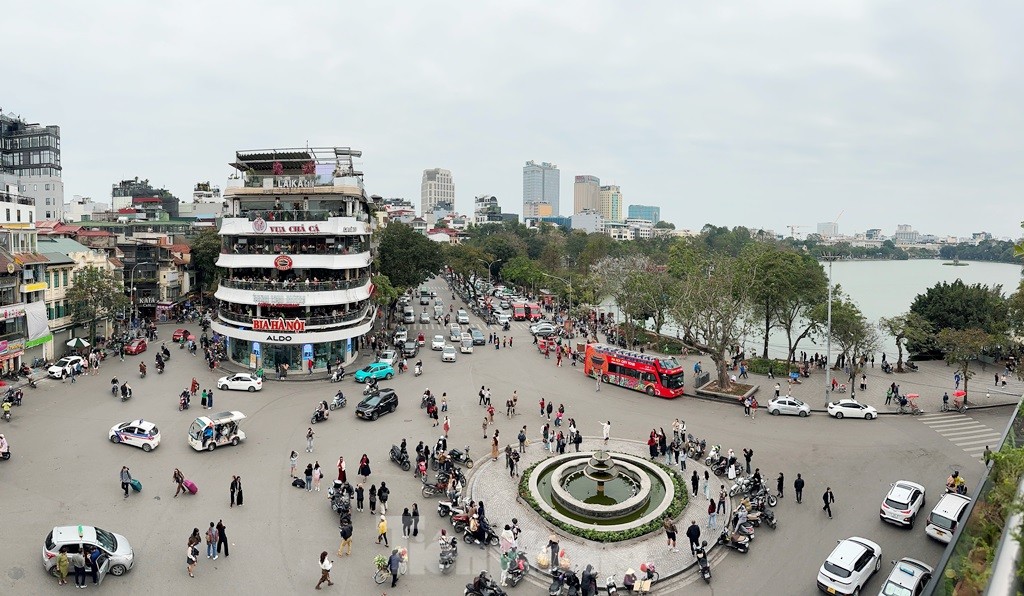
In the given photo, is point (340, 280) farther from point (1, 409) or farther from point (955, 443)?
point (955, 443)

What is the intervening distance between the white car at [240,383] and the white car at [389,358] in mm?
7724

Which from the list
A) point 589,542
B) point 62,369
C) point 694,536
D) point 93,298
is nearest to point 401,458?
point 589,542

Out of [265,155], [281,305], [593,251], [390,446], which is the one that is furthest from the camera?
[593,251]

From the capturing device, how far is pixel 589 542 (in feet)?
61.2

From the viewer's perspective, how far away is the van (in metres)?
18.2

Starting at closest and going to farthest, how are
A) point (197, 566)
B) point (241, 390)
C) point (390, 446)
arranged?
point (197, 566) < point (390, 446) < point (241, 390)

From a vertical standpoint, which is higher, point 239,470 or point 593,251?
point 593,251

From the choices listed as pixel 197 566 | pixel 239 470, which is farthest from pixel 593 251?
pixel 197 566

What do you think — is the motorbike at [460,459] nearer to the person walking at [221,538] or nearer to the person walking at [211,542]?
the person walking at [221,538]

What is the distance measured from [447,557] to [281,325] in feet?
83.6

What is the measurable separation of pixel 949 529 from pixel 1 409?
38345mm

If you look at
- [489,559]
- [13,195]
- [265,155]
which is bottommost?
[489,559]

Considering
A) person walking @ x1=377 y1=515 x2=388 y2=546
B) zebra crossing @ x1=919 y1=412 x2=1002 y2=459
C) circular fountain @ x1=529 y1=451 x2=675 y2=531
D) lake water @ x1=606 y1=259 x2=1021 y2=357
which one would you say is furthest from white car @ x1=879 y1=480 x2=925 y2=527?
lake water @ x1=606 y1=259 x2=1021 y2=357

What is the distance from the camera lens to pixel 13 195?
146 feet
